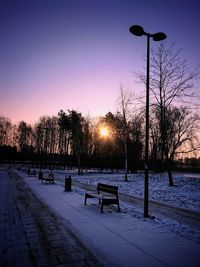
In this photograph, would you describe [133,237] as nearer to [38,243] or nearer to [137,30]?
[38,243]

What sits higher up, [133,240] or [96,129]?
[96,129]

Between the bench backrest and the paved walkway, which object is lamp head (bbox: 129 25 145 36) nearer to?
the bench backrest

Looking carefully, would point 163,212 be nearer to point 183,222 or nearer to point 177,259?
point 183,222

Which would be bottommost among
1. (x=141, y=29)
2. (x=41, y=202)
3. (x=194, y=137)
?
(x=41, y=202)

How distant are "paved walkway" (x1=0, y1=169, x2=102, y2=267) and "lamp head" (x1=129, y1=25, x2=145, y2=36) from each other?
24.9 ft

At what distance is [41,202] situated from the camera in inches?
474

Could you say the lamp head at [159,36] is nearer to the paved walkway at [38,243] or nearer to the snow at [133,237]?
the snow at [133,237]

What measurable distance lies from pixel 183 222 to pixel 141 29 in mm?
7519

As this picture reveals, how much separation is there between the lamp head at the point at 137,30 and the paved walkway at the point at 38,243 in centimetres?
758

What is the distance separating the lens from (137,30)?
9.26m

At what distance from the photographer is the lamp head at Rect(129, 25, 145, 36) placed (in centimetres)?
917

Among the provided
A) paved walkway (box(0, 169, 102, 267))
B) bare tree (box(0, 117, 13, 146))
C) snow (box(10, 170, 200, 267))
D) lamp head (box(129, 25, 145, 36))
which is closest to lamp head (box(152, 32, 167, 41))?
lamp head (box(129, 25, 145, 36))

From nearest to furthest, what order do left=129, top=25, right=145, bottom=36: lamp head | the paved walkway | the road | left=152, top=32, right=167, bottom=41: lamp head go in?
1. the paved walkway
2. the road
3. left=129, top=25, right=145, bottom=36: lamp head
4. left=152, top=32, right=167, bottom=41: lamp head

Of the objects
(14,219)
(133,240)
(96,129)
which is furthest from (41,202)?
(96,129)
